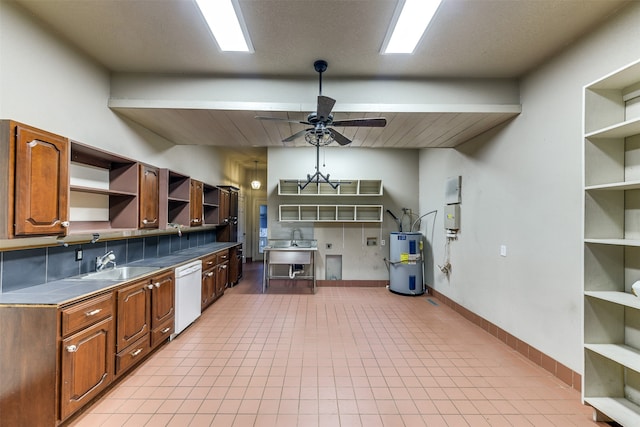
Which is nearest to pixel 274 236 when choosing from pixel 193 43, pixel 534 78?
pixel 193 43

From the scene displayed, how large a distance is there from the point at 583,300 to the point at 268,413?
2327 mm

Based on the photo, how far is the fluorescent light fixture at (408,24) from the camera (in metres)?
1.90

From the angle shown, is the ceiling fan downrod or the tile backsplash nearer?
the tile backsplash

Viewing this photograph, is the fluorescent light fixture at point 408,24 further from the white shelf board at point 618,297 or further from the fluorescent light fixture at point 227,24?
the white shelf board at point 618,297

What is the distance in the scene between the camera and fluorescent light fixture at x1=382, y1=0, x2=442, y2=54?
190cm

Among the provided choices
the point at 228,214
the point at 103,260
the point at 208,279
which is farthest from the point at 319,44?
the point at 228,214

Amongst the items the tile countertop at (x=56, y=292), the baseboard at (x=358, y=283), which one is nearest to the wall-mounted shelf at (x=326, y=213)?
the baseboard at (x=358, y=283)

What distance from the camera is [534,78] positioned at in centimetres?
262

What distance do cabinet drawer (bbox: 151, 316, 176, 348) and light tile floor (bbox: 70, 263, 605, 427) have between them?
13 centimetres

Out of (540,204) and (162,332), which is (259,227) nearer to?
(162,332)

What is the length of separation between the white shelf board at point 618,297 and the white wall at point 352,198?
3796 mm

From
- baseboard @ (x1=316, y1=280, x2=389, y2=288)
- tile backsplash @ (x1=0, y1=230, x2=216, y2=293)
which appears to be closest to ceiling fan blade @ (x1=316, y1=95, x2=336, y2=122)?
tile backsplash @ (x1=0, y1=230, x2=216, y2=293)

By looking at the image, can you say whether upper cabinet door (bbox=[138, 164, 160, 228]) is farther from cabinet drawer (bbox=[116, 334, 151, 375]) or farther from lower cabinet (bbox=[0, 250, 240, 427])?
cabinet drawer (bbox=[116, 334, 151, 375])

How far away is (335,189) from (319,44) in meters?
3.28
